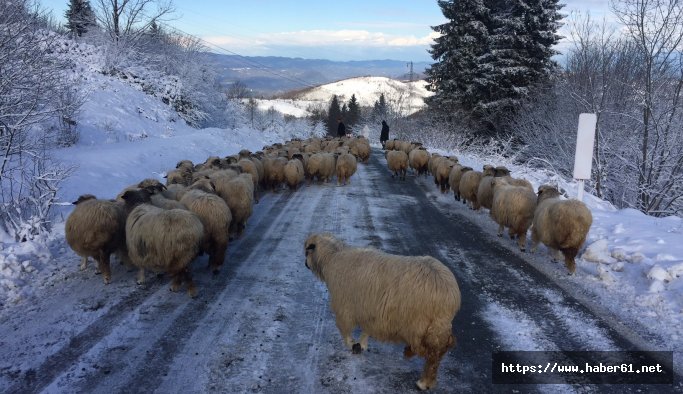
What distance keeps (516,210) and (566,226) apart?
1577mm

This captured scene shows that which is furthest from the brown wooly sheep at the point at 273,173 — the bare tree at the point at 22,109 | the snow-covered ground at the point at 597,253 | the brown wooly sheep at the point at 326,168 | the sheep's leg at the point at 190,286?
the sheep's leg at the point at 190,286

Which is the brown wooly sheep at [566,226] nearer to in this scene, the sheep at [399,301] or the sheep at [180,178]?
the sheep at [399,301]

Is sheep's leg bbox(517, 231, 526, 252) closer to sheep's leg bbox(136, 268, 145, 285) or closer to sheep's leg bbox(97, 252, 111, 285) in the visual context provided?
sheep's leg bbox(136, 268, 145, 285)

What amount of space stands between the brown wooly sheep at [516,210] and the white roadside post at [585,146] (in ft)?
3.67

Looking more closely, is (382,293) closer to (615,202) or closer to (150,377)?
(150,377)

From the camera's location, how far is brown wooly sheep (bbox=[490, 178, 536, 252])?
841 cm

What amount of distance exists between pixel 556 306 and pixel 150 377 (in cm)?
477

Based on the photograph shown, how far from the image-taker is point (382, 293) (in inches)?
162

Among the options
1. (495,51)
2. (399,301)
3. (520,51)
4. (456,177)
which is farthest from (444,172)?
(520,51)

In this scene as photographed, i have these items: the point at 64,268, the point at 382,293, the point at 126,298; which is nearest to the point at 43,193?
the point at 64,268

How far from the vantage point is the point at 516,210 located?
8.45m

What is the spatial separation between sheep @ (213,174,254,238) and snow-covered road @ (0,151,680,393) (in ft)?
3.83

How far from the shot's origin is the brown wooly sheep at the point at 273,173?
14.2 meters

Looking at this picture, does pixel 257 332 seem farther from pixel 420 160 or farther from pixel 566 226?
pixel 420 160
